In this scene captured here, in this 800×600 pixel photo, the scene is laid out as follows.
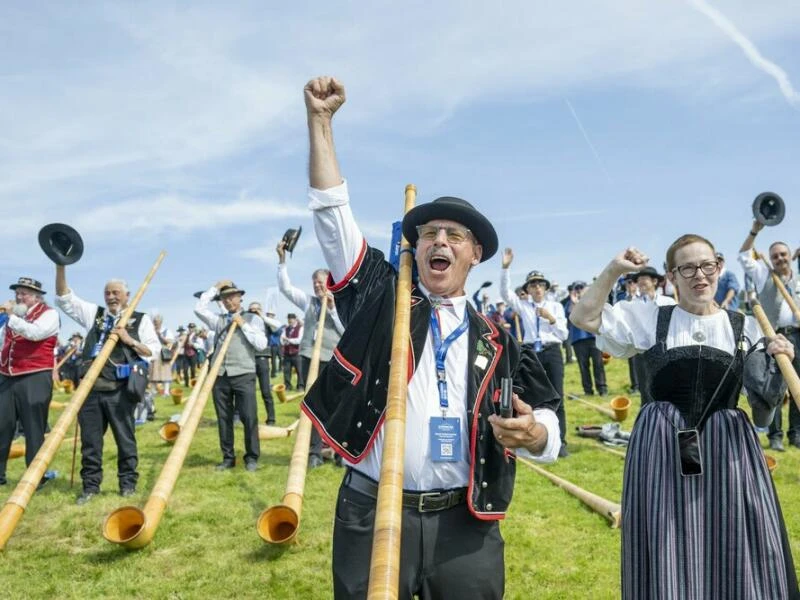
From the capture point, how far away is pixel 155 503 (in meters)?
6.44

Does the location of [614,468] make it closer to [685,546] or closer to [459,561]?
[685,546]

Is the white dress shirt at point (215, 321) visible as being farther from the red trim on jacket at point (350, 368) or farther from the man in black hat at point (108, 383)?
the red trim on jacket at point (350, 368)

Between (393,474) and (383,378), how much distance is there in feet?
2.38

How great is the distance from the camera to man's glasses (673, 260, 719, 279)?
4047 millimetres

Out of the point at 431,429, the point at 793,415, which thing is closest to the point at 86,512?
the point at 431,429

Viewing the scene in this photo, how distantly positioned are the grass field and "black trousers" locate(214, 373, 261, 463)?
1.18 feet

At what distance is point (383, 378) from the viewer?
294 cm

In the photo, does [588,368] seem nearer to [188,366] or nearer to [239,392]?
[239,392]

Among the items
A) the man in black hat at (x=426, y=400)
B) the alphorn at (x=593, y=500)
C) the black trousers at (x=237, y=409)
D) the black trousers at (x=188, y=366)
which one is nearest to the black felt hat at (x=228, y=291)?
the black trousers at (x=237, y=409)

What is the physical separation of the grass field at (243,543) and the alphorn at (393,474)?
3.48 metres

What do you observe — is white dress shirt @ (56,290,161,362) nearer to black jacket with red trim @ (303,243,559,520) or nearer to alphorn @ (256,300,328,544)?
alphorn @ (256,300,328,544)

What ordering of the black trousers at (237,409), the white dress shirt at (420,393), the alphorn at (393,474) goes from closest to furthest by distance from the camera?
1. the alphorn at (393,474)
2. the white dress shirt at (420,393)
3. the black trousers at (237,409)

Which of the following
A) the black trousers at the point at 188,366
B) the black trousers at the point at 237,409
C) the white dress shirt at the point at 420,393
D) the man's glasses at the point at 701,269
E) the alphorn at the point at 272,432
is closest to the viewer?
the white dress shirt at the point at 420,393

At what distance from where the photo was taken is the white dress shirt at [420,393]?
9.43ft
